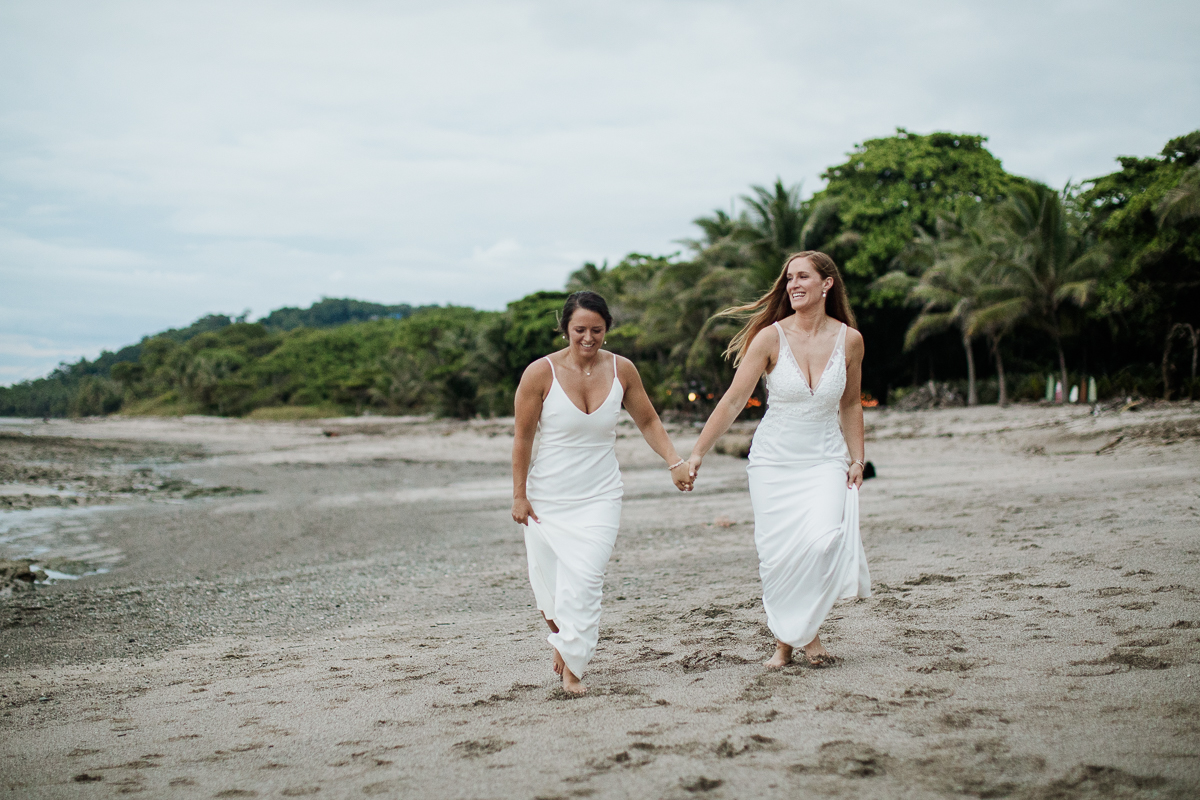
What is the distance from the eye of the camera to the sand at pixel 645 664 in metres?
2.55

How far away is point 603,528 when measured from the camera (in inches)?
142

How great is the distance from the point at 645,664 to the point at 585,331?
5.35ft

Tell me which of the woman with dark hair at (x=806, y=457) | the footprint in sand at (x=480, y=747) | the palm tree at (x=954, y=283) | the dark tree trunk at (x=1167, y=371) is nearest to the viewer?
the footprint in sand at (x=480, y=747)

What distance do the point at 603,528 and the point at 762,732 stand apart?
113 centimetres

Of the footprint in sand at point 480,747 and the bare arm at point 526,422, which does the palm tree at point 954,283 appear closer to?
the bare arm at point 526,422

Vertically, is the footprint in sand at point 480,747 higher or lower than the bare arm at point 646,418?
lower

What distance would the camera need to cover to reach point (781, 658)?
11.8 ft

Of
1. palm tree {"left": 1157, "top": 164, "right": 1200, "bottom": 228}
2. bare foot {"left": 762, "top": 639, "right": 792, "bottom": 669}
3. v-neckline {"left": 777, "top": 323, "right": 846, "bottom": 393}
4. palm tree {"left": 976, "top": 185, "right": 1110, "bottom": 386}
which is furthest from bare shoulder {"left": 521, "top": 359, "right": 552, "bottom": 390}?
palm tree {"left": 976, "top": 185, "right": 1110, "bottom": 386}

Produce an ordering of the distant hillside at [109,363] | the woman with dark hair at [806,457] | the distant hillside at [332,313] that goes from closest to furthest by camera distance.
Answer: the woman with dark hair at [806,457]
the distant hillside at [109,363]
the distant hillside at [332,313]

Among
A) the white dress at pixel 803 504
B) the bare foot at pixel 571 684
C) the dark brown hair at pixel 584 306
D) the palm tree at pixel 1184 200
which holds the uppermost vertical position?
the palm tree at pixel 1184 200

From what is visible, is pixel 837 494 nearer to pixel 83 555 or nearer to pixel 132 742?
pixel 132 742

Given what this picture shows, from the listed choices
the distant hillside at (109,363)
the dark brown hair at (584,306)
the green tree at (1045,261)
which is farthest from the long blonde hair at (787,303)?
the distant hillside at (109,363)

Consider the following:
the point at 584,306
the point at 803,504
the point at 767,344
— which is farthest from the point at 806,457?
the point at 584,306

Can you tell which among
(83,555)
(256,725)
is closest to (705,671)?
(256,725)
